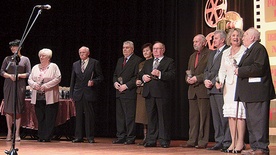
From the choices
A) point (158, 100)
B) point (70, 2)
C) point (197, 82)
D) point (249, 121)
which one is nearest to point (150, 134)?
point (158, 100)

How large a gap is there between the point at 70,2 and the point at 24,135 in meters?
2.99

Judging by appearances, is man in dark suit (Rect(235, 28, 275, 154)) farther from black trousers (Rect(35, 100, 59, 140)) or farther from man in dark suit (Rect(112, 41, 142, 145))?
black trousers (Rect(35, 100, 59, 140))

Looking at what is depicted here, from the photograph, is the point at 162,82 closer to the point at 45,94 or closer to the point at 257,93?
the point at 257,93

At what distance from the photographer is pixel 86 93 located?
7.54 m

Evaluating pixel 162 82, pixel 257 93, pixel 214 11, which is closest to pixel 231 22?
pixel 214 11

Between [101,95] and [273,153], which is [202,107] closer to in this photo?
[273,153]

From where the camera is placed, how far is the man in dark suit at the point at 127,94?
7.27m

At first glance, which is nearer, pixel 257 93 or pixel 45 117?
pixel 257 93

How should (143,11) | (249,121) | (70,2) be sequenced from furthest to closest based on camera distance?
1. (70,2)
2. (143,11)
3. (249,121)

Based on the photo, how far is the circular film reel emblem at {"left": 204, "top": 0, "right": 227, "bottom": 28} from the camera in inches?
319

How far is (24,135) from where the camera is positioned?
8469 mm

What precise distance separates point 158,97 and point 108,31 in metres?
3.41

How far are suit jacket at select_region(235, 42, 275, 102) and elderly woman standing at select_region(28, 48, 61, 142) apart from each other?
3.23 metres

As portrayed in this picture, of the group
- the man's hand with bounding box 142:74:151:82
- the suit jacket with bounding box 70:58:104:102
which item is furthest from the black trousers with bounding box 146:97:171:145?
the suit jacket with bounding box 70:58:104:102
